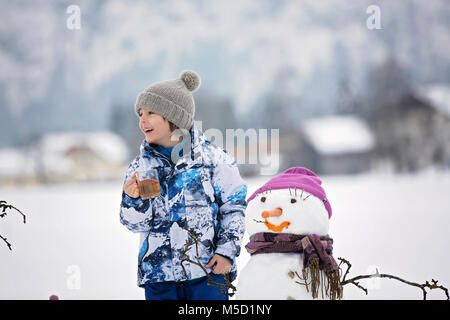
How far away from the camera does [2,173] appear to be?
2753 cm

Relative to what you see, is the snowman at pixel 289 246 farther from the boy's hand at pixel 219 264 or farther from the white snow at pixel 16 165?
the white snow at pixel 16 165

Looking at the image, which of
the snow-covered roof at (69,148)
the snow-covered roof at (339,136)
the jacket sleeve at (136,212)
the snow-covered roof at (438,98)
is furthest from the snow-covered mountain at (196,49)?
the jacket sleeve at (136,212)

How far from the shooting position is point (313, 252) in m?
1.57

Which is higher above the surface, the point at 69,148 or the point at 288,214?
the point at 69,148

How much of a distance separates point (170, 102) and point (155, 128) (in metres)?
0.12

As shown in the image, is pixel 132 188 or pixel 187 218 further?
pixel 187 218

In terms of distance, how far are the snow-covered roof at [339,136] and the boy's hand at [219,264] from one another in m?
23.0

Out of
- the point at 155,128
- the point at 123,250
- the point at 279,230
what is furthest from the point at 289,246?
the point at 123,250

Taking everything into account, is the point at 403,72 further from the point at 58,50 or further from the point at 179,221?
the point at 58,50

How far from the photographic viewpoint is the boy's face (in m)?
1.96

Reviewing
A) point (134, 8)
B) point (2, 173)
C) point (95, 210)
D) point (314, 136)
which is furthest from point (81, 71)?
point (95, 210)

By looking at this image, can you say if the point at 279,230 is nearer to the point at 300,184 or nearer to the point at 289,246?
the point at 289,246

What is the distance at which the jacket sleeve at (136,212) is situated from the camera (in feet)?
5.80

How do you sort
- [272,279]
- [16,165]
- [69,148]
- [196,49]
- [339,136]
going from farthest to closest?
1. [196,49]
2. [69,148]
3. [16,165]
4. [339,136]
5. [272,279]
